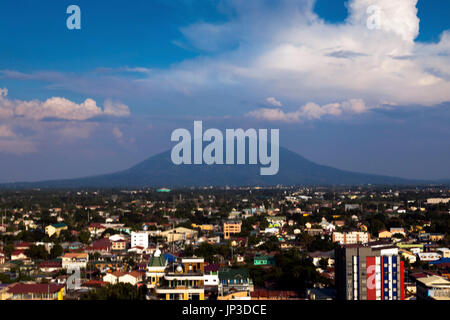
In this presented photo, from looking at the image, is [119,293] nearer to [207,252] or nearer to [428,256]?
[207,252]

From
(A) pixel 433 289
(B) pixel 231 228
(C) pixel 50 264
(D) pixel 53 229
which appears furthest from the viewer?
(B) pixel 231 228

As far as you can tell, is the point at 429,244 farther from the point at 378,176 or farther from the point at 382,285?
the point at 378,176

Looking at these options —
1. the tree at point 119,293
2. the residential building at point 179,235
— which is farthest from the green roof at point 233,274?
the residential building at point 179,235

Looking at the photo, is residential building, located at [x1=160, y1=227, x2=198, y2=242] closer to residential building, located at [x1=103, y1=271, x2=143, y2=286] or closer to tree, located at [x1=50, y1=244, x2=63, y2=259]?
tree, located at [x1=50, y1=244, x2=63, y2=259]

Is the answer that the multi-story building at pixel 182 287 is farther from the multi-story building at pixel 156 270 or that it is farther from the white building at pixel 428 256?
the white building at pixel 428 256

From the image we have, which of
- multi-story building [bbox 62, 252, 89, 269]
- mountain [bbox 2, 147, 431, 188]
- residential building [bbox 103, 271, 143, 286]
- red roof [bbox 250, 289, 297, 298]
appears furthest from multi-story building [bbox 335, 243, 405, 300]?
mountain [bbox 2, 147, 431, 188]

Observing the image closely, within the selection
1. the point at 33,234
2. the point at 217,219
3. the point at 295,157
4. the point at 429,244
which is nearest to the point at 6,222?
the point at 33,234

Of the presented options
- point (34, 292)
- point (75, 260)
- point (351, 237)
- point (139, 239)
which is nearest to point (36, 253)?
point (75, 260)
